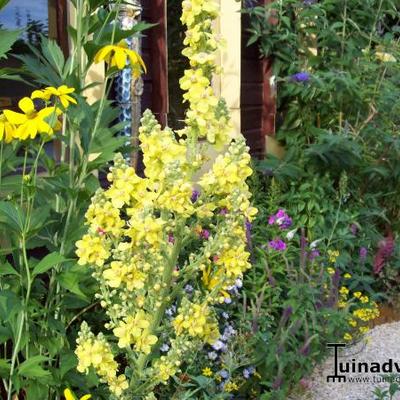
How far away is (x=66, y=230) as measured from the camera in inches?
85.4

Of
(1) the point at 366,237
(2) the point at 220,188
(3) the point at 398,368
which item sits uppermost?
(2) the point at 220,188

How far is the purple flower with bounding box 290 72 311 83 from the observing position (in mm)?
4477

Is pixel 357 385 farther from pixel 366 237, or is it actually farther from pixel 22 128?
pixel 22 128

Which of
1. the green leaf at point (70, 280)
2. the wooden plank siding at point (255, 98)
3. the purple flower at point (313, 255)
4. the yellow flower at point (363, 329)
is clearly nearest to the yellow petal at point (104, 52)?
the green leaf at point (70, 280)

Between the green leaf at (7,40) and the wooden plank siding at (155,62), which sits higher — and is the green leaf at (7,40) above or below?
above

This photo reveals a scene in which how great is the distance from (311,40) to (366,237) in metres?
1.50

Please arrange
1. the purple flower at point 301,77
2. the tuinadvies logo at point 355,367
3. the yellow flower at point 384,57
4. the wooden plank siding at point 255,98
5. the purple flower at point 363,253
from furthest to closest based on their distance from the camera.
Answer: the wooden plank siding at point 255,98, the yellow flower at point 384,57, the purple flower at point 301,77, the purple flower at point 363,253, the tuinadvies logo at point 355,367

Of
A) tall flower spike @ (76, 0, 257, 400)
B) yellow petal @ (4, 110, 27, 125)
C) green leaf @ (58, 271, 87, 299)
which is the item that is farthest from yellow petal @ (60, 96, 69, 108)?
green leaf @ (58, 271, 87, 299)

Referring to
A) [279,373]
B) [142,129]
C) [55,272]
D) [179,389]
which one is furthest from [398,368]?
[142,129]

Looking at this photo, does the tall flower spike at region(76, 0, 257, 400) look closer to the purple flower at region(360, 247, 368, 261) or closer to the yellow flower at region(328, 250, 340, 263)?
the yellow flower at region(328, 250, 340, 263)

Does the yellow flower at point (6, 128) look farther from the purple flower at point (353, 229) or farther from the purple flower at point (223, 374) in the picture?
the purple flower at point (353, 229)

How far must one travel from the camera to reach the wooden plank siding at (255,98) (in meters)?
4.79

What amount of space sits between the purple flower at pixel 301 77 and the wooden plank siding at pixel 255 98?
1.24ft

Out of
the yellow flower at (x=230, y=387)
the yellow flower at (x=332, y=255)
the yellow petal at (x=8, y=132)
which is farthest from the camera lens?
the yellow flower at (x=332, y=255)
